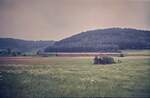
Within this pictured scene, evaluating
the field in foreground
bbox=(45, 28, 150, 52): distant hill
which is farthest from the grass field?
bbox=(45, 28, 150, 52): distant hill

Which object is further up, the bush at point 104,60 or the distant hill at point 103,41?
the distant hill at point 103,41

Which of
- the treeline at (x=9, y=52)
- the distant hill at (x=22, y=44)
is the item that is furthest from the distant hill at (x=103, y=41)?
the treeline at (x=9, y=52)

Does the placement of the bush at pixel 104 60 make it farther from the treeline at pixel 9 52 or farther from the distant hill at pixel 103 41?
the treeline at pixel 9 52

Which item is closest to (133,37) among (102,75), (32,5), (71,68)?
(102,75)

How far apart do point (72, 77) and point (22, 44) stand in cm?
93

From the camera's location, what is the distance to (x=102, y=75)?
3930 mm

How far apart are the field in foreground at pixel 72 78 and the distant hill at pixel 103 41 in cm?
18

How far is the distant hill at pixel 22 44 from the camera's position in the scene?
13.2 ft

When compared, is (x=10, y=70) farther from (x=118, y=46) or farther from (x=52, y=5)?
(x=118, y=46)

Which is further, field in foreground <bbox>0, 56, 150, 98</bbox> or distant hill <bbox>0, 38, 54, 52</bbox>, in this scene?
distant hill <bbox>0, 38, 54, 52</bbox>

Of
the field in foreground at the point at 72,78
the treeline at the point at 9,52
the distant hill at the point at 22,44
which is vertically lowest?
the field in foreground at the point at 72,78

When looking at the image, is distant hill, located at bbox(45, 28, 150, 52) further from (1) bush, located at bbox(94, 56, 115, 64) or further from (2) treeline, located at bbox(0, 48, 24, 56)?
(2) treeline, located at bbox(0, 48, 24, 56)

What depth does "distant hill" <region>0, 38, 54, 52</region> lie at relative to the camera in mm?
4031

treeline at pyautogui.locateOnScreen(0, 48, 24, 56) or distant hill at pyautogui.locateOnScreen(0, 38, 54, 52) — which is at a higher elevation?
distant hill at pyautogui.locateOnScreen(0, 38, 54, 52)
